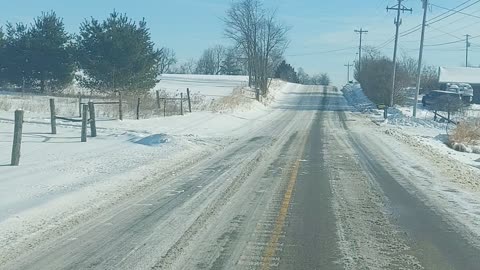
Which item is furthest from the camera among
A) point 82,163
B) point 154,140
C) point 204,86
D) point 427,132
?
point 204,86

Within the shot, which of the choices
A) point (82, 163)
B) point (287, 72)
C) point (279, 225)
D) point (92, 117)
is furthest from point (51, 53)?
point (287, 72)

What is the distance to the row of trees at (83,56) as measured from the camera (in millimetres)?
46344

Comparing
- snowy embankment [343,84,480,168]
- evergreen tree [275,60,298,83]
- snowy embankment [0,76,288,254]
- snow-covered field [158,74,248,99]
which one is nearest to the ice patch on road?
snowy embankment [0,76,288,254]

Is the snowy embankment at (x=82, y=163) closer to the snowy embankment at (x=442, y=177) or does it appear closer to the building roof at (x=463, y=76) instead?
the snowy embankment at (x=442, y=177)

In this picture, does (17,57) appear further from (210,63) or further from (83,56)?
(210,63)

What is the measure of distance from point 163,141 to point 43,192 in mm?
9954

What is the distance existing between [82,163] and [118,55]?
3178 cm

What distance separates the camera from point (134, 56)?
46219 mm

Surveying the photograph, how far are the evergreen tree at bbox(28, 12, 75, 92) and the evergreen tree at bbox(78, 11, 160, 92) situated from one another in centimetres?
436

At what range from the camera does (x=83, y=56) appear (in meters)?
47.6

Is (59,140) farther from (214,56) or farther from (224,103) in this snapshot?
(214,56)

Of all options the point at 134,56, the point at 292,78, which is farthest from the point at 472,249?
the point at 292,78

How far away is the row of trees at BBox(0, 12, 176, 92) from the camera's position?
46344 millimetres

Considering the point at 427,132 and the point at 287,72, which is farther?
the point at 287,72
